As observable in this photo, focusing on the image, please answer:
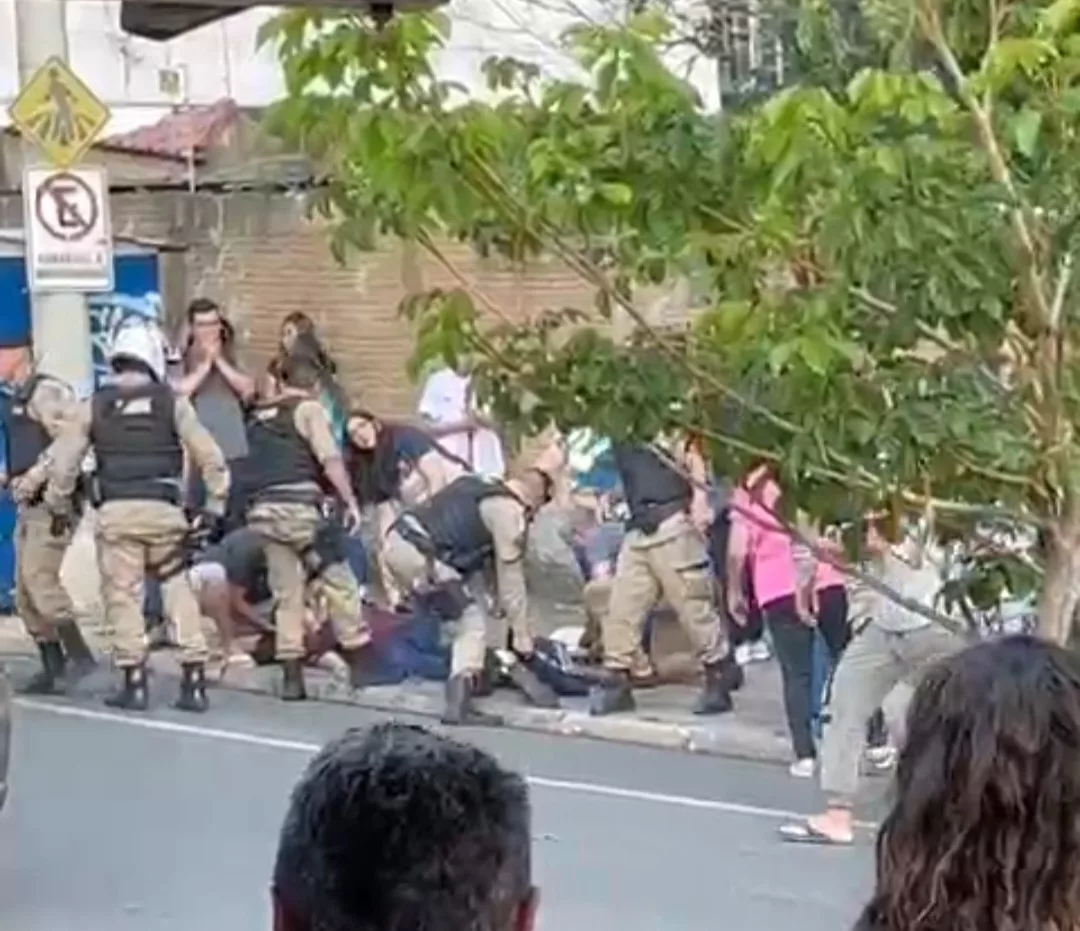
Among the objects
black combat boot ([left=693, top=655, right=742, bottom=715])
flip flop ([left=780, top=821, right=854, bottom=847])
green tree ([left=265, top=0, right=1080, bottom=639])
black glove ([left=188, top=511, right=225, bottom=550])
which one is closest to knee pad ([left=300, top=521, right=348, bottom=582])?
black glove ([left=188, top=511, right=225, bottom=550])

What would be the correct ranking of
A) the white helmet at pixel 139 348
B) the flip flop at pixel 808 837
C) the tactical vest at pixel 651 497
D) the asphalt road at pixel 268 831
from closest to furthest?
the asphalt road at pixel 268 831, the flip flop at pixel 808 837, the tactical vest at pixel 651 497, the white helmet at pixel 139 348

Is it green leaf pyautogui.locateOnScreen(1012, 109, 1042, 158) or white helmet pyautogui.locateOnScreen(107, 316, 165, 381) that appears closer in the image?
green leaf pyautogui.locateOnScreen(1012, 109, 1042, 158)

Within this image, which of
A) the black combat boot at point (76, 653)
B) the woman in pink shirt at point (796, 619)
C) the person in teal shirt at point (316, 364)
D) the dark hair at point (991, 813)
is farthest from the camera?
the person in teal shirt at point (316, 364)

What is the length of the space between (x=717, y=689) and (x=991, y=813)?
943 cm

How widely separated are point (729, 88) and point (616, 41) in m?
0.84

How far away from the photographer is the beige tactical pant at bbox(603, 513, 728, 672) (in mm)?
11750

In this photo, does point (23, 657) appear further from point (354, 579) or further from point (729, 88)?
point (729, 88)

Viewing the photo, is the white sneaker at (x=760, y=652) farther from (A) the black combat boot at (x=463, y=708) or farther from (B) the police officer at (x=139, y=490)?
(B) the police officer at (x=139, y=490)

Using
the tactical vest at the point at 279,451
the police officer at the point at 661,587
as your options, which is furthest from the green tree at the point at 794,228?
the tactical vest at the point at 279,451

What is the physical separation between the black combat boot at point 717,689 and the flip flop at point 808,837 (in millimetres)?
2495

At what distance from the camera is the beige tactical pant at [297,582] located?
12469 mm

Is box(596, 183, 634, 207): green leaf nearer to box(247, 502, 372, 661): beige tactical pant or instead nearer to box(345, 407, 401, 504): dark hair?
box(247, 502, 372, 661): beige tactical pant

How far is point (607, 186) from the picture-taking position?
3.44 metres

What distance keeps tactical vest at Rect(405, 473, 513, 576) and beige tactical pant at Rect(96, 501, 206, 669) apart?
3.78 ft
